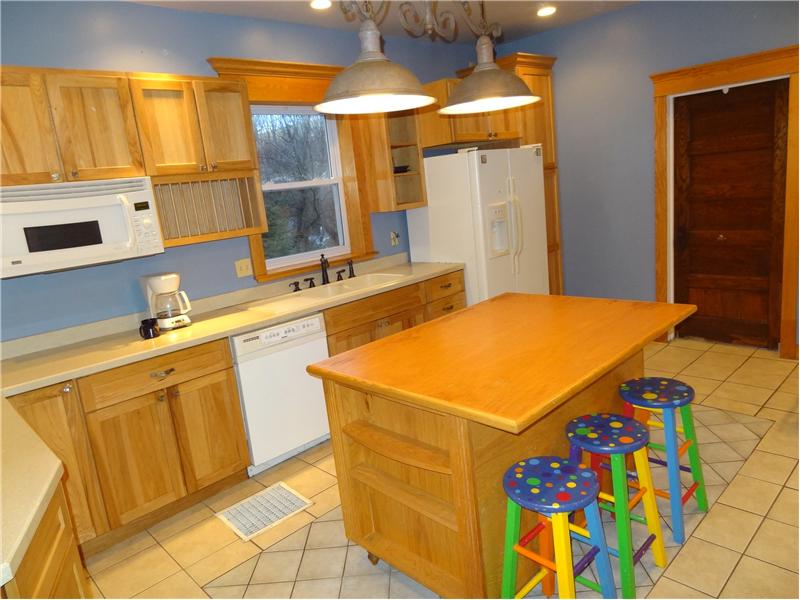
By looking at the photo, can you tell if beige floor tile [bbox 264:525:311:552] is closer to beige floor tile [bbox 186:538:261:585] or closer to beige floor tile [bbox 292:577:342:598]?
beige floor tile [bbox 186:538:261:585]

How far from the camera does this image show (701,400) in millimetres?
3439

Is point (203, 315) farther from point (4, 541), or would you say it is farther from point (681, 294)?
point (681, 294)

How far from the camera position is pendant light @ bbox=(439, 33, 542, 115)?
222cm

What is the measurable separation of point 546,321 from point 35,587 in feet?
6.54

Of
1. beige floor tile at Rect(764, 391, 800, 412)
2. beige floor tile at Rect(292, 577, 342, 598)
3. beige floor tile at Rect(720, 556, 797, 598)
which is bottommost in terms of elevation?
beige floor tile at Rect(720, 556, 797, 598)

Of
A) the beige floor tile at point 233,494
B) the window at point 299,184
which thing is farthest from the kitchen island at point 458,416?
the window at point 299,184

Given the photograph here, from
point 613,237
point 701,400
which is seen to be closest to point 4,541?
point 701,400

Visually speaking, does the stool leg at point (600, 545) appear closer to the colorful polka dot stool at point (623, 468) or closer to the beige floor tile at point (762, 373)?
the colorful polka dot stool at point (623, 468)

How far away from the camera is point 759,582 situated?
6.43ft

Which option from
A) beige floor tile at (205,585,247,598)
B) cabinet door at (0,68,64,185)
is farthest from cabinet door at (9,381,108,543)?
cabinet door at (0,68,64,185)

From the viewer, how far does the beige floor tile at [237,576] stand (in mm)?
2238

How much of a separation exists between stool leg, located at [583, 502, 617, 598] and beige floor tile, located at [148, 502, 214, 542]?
191 centimetres

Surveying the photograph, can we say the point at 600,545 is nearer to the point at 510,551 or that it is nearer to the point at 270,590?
the point at 510,551

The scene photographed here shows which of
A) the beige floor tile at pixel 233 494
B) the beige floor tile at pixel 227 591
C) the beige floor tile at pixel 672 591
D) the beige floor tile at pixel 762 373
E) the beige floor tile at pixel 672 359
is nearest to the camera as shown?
the beige floor tile at pixel 672 591
